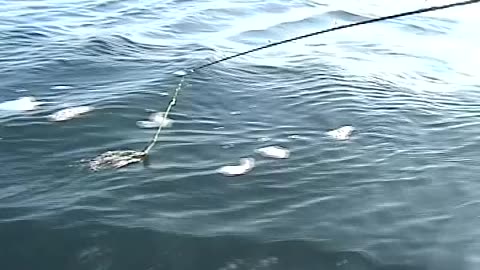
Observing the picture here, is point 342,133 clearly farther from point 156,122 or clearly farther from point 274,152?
point 156,122

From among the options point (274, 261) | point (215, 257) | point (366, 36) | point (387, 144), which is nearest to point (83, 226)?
point (215, 257)

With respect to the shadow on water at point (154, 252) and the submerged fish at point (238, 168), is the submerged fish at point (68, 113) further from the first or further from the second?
the shadow on water at point (154, 252)

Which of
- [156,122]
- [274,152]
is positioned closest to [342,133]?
[274,152]

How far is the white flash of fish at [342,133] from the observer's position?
4.93 meters

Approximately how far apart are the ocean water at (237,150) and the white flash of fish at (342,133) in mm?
54

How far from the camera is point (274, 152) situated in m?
4.67

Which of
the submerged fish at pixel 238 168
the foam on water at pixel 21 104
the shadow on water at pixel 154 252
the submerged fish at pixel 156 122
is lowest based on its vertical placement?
the shadow on water at pixel 154 252

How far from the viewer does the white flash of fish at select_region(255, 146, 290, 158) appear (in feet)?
15.2

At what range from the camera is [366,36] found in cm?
777

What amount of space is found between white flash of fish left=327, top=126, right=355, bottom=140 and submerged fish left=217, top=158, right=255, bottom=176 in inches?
27.7

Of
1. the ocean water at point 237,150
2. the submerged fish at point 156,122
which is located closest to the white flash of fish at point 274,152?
the ocean water at point 237,150

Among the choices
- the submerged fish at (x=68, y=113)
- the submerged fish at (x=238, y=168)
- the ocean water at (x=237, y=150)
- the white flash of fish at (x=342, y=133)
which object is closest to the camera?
the ocean water at (x=237, y=150)

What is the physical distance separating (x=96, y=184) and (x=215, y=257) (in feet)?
3.16

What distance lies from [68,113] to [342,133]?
1.85 metres
